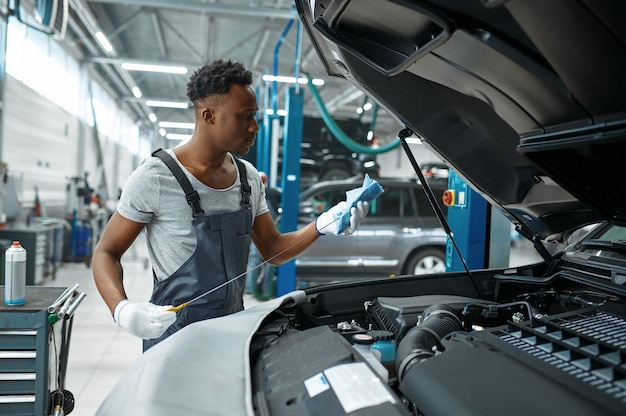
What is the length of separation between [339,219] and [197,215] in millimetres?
514

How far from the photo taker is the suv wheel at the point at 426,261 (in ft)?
19.6

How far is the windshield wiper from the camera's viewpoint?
5.09 feet

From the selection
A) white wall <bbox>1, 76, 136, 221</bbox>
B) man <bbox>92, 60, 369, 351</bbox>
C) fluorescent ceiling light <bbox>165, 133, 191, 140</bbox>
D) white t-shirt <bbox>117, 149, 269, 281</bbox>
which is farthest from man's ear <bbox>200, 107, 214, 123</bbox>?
fluorescent ceiling light <bbox>165, 133, 191, 140</bbox>

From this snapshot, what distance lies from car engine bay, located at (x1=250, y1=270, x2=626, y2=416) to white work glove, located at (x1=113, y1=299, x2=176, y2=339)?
287 millimetres

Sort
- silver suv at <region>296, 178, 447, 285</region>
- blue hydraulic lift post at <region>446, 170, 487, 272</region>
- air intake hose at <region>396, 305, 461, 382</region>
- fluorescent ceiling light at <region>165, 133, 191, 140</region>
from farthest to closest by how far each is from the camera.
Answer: fluorescent ceiling light at <region>165, 133, 191, 140</region> < silver suv at <region>296, 178, 447, 285</region> < blue hydraulic lift post at <region>446, 170, 487, 272</region> < air intake hose at <region>396, 305, 461, 382</region>

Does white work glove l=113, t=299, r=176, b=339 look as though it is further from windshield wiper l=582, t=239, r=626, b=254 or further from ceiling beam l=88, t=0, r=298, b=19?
ceiling beam l=88, t=0, r=298, b=19

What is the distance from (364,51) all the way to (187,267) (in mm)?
Answer: 903

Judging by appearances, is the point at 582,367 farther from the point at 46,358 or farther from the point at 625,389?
the point at 46,358

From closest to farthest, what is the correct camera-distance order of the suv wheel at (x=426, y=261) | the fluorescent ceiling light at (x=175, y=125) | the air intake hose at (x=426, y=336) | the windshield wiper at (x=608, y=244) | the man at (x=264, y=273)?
the air intake hose at (x=426, y=336) → the windshield wiper at (x=608, y=244) → the man at (x=264, y=273) → the suv wheel at (x=426, y=261) → the fluorescent ceiling light at (x=175, y=125)

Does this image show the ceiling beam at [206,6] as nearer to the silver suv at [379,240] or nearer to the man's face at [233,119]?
the silver suv at [379,240]

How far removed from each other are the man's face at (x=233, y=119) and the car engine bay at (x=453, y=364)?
609 mm

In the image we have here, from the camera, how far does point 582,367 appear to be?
2.94ft

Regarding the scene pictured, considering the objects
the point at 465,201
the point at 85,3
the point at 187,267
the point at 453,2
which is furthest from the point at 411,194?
the point at 85,3

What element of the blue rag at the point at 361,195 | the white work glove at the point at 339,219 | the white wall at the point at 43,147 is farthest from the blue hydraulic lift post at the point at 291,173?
the white wall at the point at 43,147
